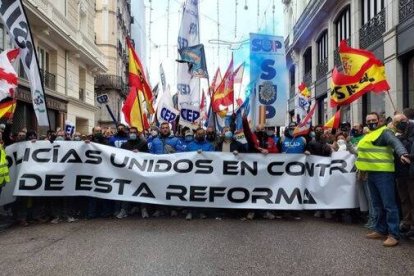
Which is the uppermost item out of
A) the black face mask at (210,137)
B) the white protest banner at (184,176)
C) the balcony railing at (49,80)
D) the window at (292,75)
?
the window at (292,75)

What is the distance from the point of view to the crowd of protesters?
6.65 m

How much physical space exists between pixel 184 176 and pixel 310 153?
7.58 feet

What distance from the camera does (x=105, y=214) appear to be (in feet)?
28.1

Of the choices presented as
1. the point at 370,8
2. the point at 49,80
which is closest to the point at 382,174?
the point at 370,8

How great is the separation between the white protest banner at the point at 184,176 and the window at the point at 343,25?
13.3m

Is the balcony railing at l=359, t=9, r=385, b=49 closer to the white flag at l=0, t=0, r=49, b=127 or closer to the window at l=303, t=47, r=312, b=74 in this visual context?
the window at l=303, t=47, r=312, b=74

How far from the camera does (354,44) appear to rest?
1891cm

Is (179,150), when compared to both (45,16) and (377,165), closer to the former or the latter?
(377,165)

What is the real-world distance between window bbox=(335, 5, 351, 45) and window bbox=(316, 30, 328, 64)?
178cm

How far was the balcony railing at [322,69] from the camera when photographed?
23.2 m

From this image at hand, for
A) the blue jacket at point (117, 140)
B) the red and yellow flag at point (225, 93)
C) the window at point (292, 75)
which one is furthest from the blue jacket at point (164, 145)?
the window at point (292, 75)

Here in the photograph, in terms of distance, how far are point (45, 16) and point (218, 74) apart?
296 inches

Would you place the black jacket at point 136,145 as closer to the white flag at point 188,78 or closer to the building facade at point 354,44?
the white flag at point 188,78

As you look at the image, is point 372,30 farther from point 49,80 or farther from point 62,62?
point 62,62
